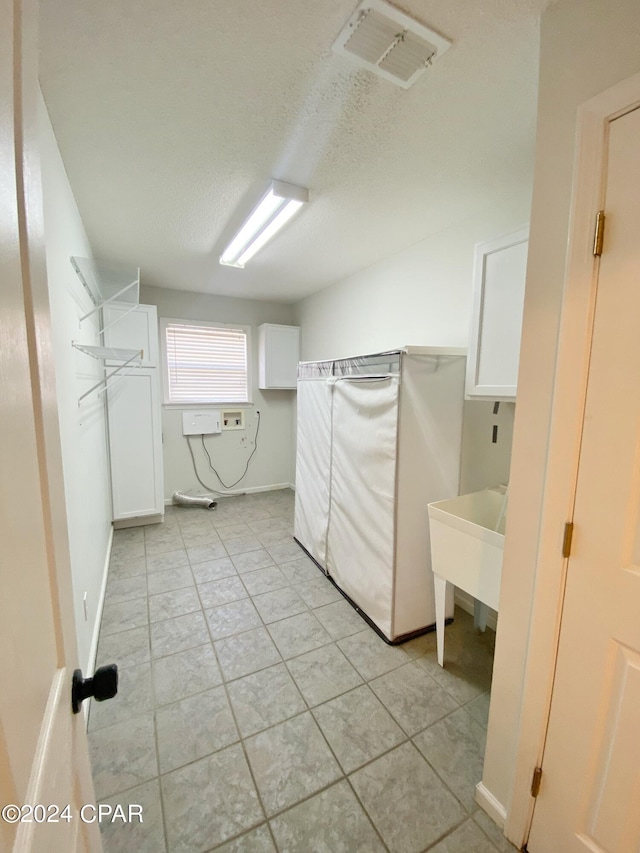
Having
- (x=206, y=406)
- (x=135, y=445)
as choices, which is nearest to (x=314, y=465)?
(x=135, y=445)

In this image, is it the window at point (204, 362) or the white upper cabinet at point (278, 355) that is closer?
the window at point (204, 362)

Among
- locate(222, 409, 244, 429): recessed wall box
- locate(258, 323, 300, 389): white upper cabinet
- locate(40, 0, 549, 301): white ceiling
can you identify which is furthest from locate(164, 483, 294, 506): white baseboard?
locate(40, 0, 549, 301): white ceiling

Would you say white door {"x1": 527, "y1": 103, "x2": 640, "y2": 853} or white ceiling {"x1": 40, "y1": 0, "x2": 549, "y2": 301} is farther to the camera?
white ceiling {"x1": 40, "y1": 0, "x2": 549, "y2": 301}

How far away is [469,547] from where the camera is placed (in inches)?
63.6

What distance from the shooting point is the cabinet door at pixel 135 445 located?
3.39 m

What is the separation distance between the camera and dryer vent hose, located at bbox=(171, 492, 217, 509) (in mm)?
4133

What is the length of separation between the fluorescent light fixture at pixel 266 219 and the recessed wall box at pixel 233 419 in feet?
6.75

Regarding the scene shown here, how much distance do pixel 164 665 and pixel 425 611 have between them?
60.0 inches

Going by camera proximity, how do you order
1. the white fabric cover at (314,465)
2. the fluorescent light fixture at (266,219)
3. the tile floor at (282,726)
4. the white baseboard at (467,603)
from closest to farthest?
the tile floor at (282,726) < the fluorescent light fixture at (266,219) < the white baseboard at (467,603) < the white fabric cover at (314,465)

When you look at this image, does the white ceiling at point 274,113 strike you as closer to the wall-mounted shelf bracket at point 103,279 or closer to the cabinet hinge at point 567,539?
the wall-mounted shelf bracket at point 103,279

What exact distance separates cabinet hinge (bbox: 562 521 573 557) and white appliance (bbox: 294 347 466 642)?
1.00m

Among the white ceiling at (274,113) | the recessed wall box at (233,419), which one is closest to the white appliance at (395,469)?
the white ceiling at (274,113)

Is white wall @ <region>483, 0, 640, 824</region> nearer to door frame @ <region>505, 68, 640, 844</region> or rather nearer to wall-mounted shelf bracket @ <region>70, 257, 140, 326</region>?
door frame @ <region>505, 68, 640, 844</region>

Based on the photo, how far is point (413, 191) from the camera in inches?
77.6
